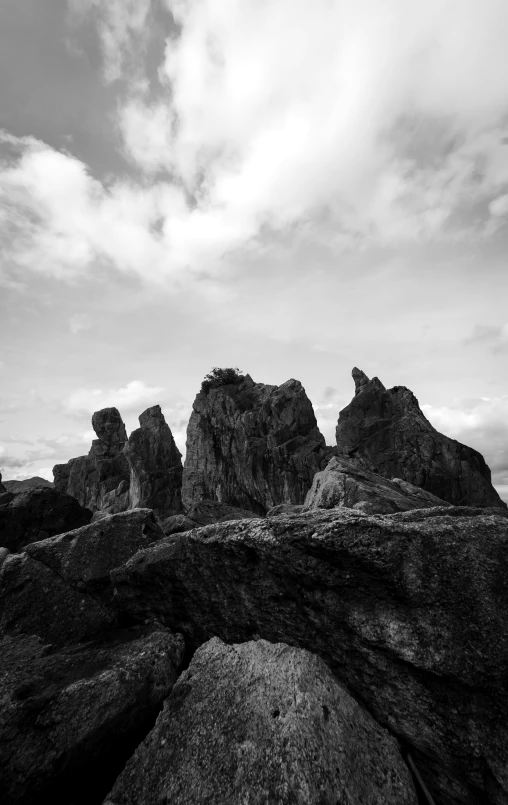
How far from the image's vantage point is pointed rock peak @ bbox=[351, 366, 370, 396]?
91875 millimetres

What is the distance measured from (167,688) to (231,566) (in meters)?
2.41

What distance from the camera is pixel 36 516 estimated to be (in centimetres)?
1950

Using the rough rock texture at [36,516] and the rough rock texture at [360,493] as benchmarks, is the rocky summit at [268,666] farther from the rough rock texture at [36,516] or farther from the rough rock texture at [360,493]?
the rough rock texture at [36,516]

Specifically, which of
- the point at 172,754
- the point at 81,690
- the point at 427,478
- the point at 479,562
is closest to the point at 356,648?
the point at 479,562

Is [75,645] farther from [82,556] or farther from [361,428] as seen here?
[361,428]

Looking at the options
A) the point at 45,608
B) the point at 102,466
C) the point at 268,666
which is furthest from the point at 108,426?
the point at 268,666

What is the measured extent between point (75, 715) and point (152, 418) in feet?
374

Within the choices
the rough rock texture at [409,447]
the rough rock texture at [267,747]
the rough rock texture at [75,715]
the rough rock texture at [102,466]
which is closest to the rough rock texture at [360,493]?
the rough rock texture at [267,747]

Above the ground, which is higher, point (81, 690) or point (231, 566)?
point (231, 566)

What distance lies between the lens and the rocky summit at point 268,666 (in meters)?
5.17

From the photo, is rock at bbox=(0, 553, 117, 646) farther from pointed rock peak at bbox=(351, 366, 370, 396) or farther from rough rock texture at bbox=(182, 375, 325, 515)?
pointed rock peak at bbox=(351, 366, 370, 396)

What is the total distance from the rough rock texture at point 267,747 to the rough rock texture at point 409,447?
5831 cm

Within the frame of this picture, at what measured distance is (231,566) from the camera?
25.7 feet

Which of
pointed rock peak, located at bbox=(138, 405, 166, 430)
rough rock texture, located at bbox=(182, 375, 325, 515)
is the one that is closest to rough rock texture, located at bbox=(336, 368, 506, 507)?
rough rock texture, located at bbox=(182, 375, 325, 515)
